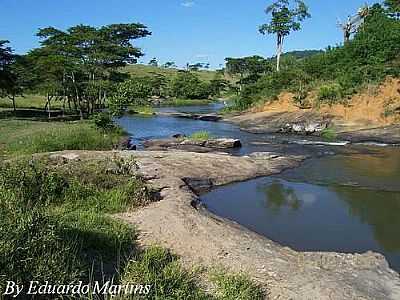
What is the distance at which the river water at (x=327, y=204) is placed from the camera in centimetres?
1095

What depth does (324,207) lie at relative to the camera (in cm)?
1409

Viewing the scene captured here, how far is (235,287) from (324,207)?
818cm

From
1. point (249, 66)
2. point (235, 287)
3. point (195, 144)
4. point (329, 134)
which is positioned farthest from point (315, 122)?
point (249, 66)

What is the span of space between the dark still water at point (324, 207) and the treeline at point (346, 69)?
64.2 ft

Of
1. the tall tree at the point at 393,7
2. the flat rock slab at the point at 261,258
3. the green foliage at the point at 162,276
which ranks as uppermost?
the tall tree at the point at 393,7

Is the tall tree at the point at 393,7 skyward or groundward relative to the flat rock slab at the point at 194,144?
skyward

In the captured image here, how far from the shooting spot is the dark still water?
10.9 metres

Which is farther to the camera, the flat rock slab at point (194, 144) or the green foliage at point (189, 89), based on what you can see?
the green foliage at point (189, 89)

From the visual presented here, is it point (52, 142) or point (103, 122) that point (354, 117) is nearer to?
point (103, 122)

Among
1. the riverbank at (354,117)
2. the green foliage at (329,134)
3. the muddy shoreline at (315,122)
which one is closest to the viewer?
the muddy shoreline at (315,122)

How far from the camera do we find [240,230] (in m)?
10.4

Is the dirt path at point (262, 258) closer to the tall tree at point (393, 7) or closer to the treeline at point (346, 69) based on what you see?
the treeline at point (346, 69)

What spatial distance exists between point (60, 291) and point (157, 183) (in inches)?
327

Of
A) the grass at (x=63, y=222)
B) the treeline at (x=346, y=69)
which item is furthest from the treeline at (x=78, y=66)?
the grass at (x=63, y=222)
